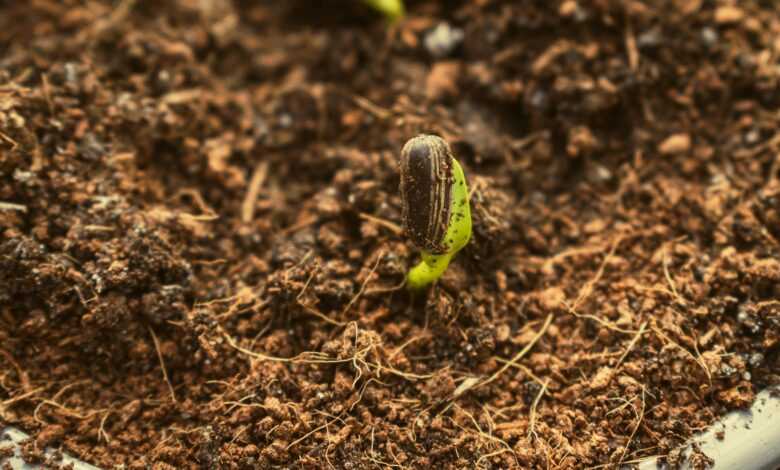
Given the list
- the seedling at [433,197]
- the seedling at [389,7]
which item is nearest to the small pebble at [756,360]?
the seedling at [433,197]

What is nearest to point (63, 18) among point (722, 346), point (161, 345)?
point (161, 345)

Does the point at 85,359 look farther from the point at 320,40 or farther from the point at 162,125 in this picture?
the point at 320,40

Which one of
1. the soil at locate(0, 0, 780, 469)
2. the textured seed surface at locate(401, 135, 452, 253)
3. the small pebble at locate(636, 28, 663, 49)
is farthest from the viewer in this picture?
the small pebble at locate(636, 28, 663, 49)

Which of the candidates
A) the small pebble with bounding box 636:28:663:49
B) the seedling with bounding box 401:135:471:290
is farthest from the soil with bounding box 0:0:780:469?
the seedling with bounding box 401:135:471:290

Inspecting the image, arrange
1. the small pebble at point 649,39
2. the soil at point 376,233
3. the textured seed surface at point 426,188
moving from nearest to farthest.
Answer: the textured seed surface at point 426,188 < the soil at point 376,233 < the small pebble at point 649,39

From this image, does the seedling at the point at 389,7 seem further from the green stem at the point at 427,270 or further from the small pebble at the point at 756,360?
the small pebble at the point at 756,360

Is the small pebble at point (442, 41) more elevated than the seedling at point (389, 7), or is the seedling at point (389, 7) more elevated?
the seedling at point (389, 7)

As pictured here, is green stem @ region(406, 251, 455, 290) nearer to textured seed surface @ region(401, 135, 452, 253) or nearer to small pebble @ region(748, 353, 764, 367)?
textured seed surface @ region(401, 135, 452, 253)

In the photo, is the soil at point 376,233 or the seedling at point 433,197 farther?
the soil at point 376,233
